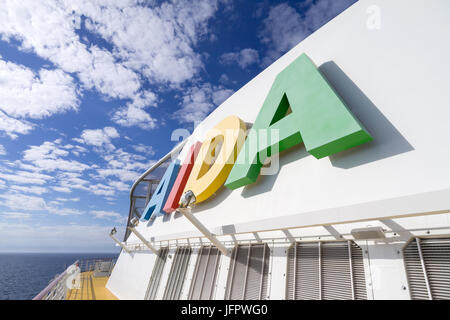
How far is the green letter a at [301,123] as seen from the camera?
12.3ft

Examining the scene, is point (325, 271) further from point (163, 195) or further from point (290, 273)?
point (163, 195)

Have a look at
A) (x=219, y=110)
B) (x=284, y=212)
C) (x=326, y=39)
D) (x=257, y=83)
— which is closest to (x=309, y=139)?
(x=284, y=212)

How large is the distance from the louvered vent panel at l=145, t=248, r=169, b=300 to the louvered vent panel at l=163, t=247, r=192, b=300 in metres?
0.78

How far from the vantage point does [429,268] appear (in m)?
2.73

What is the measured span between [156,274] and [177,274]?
149 cm

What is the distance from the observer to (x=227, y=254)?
17.7 feet

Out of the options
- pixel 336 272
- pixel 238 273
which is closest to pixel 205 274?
pixel 238 273

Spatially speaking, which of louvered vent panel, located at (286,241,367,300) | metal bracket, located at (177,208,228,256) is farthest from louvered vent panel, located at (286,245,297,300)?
metal bracket, located at (177,208,228,256)

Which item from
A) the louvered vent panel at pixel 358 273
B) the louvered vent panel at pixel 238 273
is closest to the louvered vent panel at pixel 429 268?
the louvered vent panel at pixel 358 273

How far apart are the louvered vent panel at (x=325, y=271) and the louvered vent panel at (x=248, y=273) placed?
0.59 metres

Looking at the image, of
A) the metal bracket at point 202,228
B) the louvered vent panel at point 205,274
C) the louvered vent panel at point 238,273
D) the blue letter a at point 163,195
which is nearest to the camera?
the louvered vent panel at point 238,273

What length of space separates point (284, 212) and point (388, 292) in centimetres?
189

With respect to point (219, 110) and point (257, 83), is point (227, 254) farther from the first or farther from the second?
point (219, 110)

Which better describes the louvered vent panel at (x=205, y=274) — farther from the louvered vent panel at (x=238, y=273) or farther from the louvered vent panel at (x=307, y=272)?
the louvered vent panel at (x=307, y=272)
